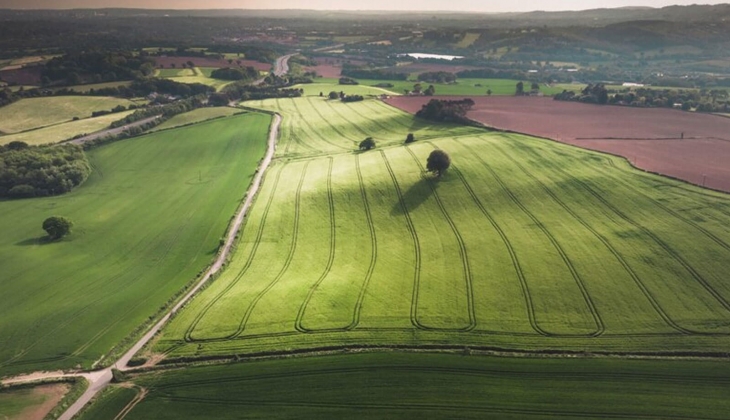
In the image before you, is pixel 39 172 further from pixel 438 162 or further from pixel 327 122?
pixel 438 162

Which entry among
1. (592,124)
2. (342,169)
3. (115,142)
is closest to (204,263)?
(342,169)

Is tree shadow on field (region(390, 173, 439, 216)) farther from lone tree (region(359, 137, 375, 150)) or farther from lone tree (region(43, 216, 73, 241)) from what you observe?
lone tree (region(43, 216, 73, 241))

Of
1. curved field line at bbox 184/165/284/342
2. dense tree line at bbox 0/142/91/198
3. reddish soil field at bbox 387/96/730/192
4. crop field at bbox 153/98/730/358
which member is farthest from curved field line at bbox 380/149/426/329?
dense tree line at bbox 0/142/91/198

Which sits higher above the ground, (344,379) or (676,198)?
(676,198)

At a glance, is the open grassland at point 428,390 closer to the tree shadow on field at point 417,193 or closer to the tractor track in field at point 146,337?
the tractor track in field at point 146,337

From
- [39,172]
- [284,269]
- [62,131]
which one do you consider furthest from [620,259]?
[62,131]

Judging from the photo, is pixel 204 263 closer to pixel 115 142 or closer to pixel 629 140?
pixel 115 142
